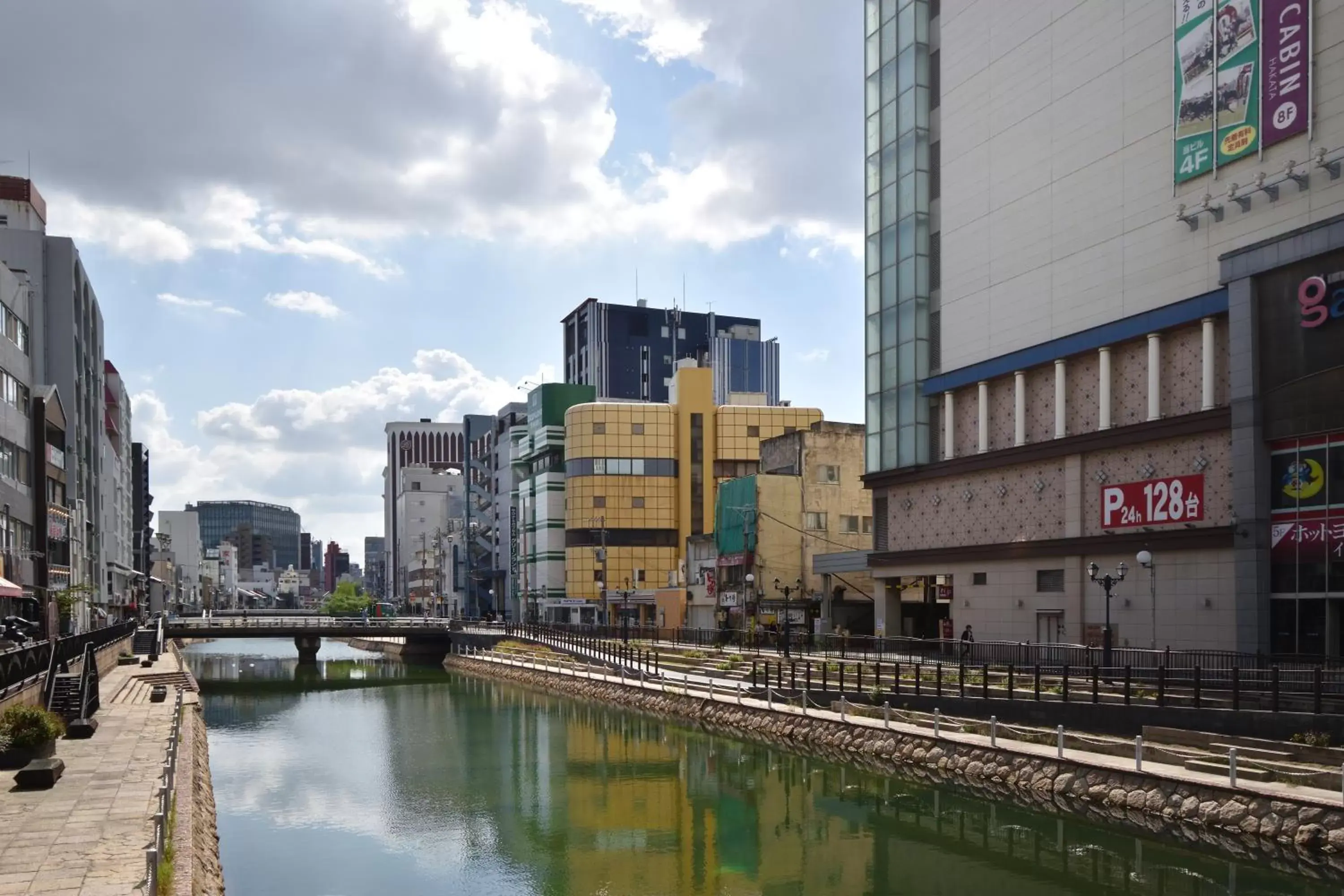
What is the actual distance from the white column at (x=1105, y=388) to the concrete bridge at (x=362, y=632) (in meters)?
60.7

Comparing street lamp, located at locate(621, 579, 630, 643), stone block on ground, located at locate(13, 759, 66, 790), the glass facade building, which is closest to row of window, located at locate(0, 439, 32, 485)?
stone block on ground, located at locate(13, 759, 66, 790)

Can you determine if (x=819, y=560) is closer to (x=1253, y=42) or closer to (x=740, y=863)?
(x=1253, y=42)

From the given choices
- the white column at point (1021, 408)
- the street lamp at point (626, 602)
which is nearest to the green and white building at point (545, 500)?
the street lamp at point (626, 602)

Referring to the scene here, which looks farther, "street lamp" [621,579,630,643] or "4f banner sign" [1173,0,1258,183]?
"street lamp" [621,579,630,643]

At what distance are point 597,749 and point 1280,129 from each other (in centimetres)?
3633

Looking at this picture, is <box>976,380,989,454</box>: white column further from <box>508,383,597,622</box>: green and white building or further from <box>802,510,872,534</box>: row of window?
<box>508,383,597,622</box>: green and white building

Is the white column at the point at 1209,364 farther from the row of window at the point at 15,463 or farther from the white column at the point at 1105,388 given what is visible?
the row of window at the point at 15,463

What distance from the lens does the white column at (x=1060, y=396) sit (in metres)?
58.1

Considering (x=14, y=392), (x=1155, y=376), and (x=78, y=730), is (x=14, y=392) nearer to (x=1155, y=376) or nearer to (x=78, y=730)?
(x=78, y=730)

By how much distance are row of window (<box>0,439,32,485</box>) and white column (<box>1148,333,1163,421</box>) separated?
59.3m

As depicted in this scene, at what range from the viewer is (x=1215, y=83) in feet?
160

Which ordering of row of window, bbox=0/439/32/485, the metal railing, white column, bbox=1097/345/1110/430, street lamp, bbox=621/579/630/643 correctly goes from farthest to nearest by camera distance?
1. street lamp, bbox=621/579/630/643
2. row of window, bbox=0/439/32/485
3. white column, bbox=1097/345/1110/430
4. the metal railing

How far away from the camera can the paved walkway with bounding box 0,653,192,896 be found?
59.9ft

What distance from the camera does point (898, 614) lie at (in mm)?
75000
